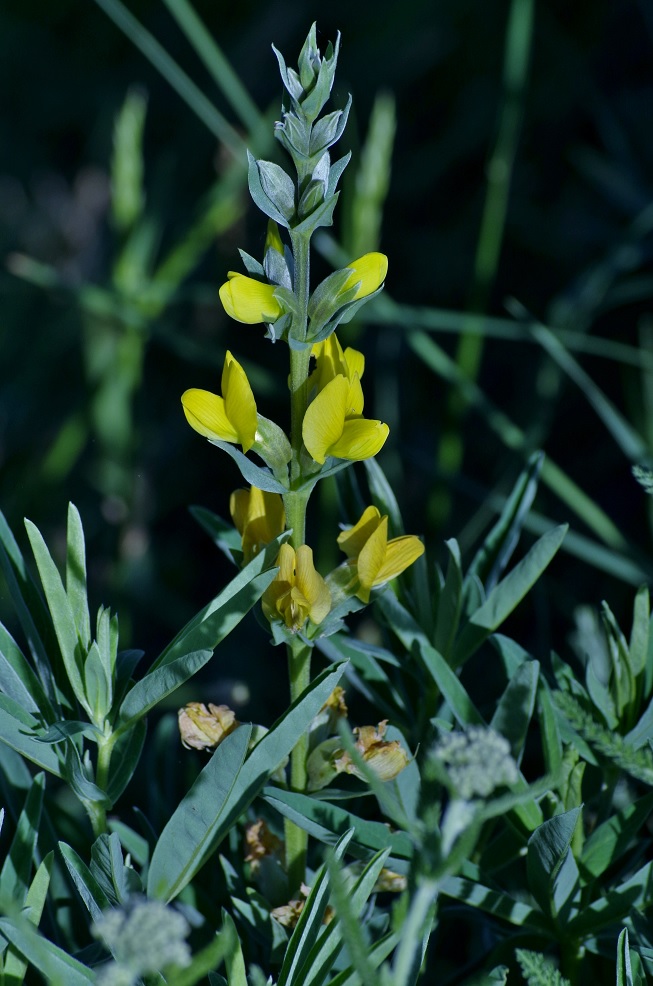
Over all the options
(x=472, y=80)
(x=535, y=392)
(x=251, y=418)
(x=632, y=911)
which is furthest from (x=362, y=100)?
(x=632, y=911)

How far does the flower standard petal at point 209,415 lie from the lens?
18.6 inches

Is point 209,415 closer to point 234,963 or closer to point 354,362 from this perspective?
point 354,362

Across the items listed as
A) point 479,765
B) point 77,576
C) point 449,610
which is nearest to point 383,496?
point 449,610

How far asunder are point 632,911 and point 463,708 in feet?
0.39

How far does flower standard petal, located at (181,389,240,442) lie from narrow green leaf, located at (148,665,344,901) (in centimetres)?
12

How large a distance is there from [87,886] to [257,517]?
0.19m

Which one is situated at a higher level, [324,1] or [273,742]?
[324,1]

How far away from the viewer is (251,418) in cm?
47

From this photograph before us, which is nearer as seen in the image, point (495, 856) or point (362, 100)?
point (495, 856)

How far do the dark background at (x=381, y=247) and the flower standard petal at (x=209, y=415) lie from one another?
18.7 inches

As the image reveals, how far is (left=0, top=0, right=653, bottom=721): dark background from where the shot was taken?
117cm

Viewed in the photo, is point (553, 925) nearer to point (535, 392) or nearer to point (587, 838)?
point (587, 838)

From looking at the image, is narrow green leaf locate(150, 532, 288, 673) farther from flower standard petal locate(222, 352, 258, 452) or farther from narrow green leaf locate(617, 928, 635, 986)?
narrow green leaf locate(617, 928, 635, 986)

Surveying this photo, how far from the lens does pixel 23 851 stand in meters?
0.50
